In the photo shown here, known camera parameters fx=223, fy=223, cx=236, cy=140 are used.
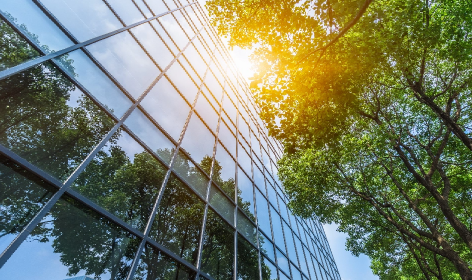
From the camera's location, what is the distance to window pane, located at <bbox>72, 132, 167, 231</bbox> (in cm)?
379

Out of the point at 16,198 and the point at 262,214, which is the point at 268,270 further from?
the point at 16,198

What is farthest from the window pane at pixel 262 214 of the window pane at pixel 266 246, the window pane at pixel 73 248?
the window pane at pixel 73 248

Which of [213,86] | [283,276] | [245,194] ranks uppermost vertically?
[213,86]

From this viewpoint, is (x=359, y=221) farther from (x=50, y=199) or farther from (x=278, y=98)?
(x=50, y=199)

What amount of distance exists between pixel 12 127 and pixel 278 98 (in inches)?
291

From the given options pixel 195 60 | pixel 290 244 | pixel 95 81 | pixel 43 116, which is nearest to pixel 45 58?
pixel 95 81

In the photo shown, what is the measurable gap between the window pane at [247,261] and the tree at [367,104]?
13.6 feet

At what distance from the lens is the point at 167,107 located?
6.82 meters

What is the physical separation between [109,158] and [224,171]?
198 inches

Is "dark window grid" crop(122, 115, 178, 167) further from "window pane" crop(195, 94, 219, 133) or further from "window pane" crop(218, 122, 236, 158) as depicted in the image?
"window pane" crop(218, 122, 236, 158)

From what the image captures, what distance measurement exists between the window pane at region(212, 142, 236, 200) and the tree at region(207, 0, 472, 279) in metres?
2.28

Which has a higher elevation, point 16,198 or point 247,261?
point 247,261

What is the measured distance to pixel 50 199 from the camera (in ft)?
10.2

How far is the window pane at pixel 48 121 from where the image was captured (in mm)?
3184
